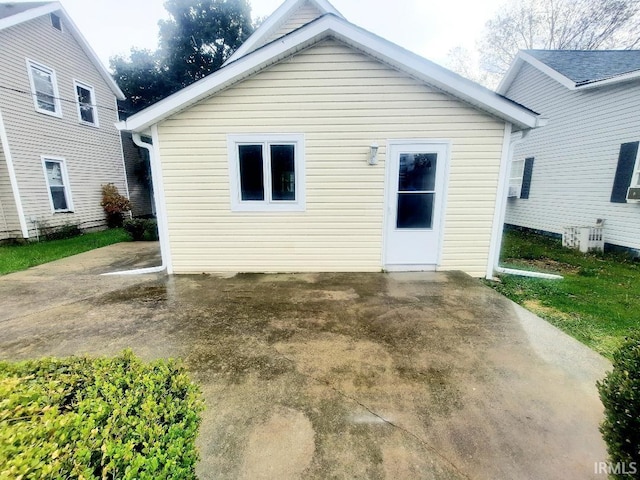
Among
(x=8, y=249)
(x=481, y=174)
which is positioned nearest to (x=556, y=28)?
(x=481, y=174)

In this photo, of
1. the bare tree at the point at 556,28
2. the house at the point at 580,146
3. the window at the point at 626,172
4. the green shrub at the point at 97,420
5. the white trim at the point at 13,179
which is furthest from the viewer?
the bare tree at the point at 556,28

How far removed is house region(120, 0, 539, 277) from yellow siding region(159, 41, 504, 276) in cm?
2

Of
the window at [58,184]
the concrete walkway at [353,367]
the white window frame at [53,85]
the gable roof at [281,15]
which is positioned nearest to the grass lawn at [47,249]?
the window at [58,184]

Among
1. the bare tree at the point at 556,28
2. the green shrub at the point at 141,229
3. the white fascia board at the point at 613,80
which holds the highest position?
the bare tree at the point at 556,28

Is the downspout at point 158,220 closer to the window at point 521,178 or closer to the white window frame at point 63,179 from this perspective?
the white window frame at point 63,179

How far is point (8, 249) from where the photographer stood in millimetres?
8211

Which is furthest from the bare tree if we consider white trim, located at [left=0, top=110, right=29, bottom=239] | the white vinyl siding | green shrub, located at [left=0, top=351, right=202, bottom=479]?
white trim, located at [left=0, top=110, right=29, bottom=239]

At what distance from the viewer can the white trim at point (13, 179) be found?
8.30m

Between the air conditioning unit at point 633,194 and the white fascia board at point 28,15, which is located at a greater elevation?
the white fascia board at point 28,15

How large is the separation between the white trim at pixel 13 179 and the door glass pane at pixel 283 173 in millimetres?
8813

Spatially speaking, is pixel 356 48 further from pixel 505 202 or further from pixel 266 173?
pixel 505 202

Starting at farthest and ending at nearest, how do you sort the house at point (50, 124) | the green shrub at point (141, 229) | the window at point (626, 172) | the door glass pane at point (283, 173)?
the green shrub at point (141, 229) < the house at point (50, 124) < the window at point (626, 172) < the door glass pane at point (283, 173)

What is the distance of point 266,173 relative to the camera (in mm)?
5289

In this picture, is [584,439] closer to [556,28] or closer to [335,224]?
[335,224]
